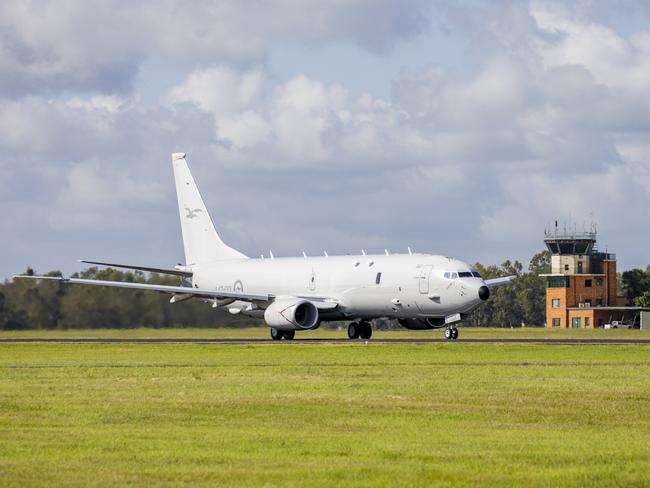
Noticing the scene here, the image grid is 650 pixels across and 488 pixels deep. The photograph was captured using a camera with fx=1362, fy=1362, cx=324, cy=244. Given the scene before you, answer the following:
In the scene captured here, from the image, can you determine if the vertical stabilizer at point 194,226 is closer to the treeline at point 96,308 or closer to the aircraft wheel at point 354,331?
the treeline at point 96,308

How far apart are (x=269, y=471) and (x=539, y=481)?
3506 millimetres

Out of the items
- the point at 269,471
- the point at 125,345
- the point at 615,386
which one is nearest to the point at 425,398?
the point at 615,386

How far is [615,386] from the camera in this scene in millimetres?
32188

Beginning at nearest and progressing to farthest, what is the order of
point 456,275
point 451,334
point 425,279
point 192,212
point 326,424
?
point 326,424
point 456,275
point 451,334
point 425,279
point 192,212

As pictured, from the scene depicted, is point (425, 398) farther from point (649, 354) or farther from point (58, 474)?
point (649, 354)

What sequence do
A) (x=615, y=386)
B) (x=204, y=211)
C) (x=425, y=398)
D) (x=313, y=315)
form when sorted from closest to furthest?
(x=425, y=398) → (x=615, y=386) → (x=313, y=315) → (x=204, y=211)

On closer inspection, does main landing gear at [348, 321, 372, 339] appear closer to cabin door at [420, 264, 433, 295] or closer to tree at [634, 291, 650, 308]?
cabin door at [420, 264, 433, 295]

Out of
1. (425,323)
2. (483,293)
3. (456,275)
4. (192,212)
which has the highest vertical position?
(192,212)

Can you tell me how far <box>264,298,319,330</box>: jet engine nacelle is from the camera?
2776 inches

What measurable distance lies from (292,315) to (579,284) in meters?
104

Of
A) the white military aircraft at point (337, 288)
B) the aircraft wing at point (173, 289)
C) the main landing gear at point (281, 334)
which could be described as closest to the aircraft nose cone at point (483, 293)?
the white military aircraft at point (337, 288)

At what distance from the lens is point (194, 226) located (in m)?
84.9

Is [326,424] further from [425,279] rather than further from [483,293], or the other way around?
[425,279]

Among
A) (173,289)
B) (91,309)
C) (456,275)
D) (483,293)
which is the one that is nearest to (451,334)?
(483,293)
